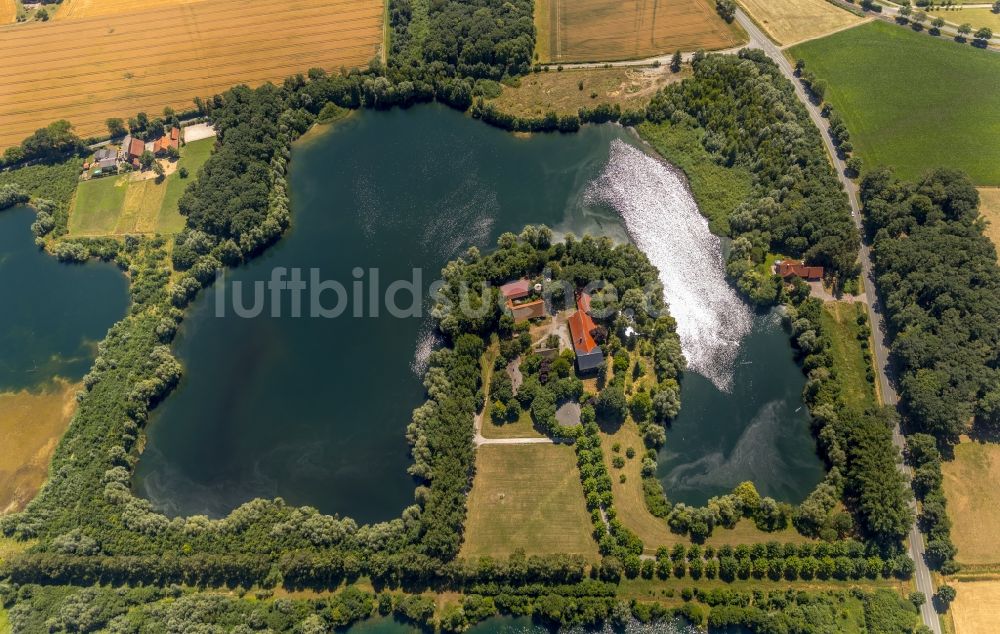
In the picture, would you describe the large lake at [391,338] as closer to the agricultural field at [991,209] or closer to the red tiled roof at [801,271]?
the red tiled roof at [801,271]

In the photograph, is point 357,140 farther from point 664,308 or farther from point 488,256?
point 664,308

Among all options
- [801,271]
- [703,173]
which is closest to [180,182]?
[703,173]

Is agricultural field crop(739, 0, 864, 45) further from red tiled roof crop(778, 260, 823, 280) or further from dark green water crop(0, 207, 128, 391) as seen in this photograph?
dark green water crop(0, 207, 128, 391)

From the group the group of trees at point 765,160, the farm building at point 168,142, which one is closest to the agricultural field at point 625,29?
the group of trees at point 765,160

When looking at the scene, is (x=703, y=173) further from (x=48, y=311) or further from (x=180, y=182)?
(x=48, y=311)

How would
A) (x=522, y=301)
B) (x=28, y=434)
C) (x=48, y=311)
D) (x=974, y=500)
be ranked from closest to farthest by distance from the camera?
(x=974, y=500)
(x=28, y=434)
(x=522, y=301)
(x=48, y=311)

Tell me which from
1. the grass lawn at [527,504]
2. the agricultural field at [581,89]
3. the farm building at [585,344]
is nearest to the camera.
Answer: the grass lawn at [527,504]
